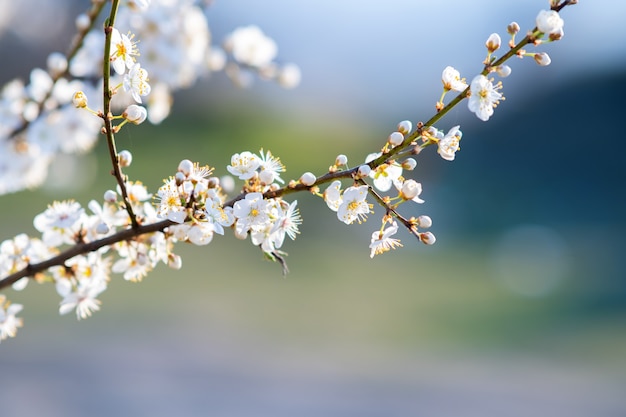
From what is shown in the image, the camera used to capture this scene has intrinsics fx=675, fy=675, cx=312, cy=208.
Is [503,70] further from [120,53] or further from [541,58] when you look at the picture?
[120,53]

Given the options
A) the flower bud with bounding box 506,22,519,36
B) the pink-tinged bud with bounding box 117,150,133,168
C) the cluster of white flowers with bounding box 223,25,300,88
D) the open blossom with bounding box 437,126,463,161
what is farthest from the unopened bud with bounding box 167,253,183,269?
the cluster of white flowers with bounding box 223,25,300,88

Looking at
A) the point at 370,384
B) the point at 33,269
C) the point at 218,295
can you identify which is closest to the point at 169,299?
the point at 218,295

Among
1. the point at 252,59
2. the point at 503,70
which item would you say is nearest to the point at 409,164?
the point at 503,70

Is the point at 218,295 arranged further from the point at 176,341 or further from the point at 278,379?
the point at 278,379

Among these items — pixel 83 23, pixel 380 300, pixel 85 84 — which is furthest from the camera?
pixel 380 300

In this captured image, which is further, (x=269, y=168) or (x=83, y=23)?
(x=83, y=23)

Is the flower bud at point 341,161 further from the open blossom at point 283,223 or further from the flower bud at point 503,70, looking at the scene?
the flower bud at point 503,70

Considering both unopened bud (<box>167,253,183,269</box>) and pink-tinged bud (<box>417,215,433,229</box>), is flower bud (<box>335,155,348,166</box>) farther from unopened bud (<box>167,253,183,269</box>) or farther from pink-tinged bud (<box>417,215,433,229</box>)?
unopened bud (<box>167,253,183,269</box>)
